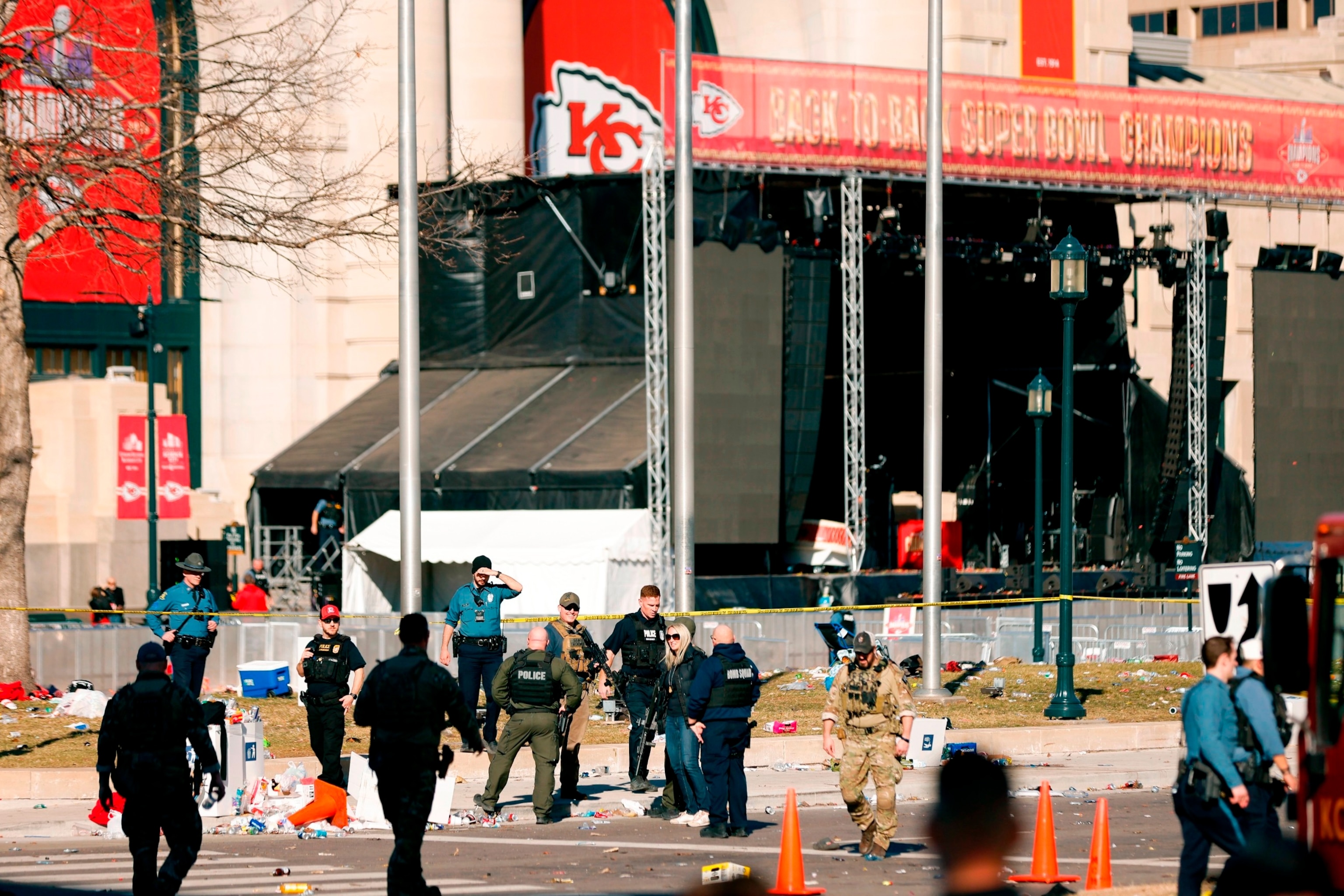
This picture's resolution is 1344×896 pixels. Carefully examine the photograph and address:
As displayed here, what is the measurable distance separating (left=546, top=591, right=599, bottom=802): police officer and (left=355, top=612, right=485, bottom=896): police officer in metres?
5.65

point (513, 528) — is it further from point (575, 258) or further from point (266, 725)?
point (266, 725)

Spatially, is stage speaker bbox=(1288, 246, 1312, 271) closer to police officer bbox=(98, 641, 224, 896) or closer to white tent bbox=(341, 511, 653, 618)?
white tent bbox=(341, 511, 653, 618)

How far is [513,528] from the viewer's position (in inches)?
1484

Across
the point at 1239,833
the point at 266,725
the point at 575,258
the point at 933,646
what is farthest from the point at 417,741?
the point at 575,258

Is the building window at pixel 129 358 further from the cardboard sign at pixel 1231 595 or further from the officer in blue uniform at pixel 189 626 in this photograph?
the cardboard sign at pixel 1231 595

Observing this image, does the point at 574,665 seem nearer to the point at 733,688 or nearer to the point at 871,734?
the point at 733,688

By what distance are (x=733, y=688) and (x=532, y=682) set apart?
1.89 m

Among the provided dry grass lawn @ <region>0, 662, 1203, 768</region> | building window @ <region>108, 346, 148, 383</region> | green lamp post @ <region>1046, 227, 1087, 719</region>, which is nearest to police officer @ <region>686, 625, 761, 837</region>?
dry grass lawn @ <region>0, 662, 1203, 768</region>

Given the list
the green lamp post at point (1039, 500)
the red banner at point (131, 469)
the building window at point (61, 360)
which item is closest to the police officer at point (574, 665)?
the green lamp post at point (1039, 500)

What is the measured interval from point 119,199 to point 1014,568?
18879 mm

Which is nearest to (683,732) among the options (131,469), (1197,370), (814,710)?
(814,710)

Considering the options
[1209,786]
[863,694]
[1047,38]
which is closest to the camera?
[1209,786]

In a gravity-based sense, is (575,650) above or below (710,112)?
below

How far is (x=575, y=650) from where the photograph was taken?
17656 mm
